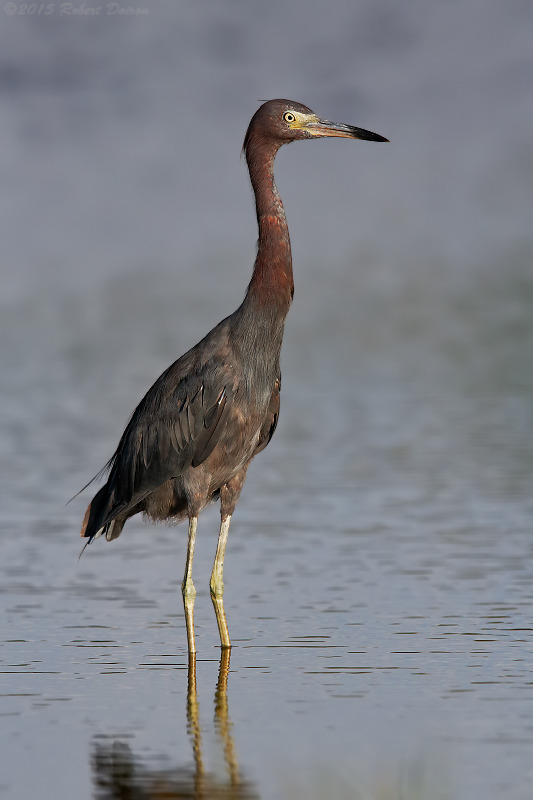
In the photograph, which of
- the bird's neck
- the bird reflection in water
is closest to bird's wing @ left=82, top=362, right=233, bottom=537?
the bird's neck

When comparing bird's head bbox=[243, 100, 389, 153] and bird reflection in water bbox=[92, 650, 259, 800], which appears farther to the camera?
bird's head bbox=[243, 100, 389, 153]

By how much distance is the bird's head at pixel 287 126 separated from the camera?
1010 centimetres

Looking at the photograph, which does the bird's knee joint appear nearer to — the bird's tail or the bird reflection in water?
the bird's tail

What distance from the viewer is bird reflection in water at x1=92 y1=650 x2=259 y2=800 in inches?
243

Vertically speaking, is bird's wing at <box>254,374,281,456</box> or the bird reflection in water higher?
bird's wing at <box>254,374,281,456</box>

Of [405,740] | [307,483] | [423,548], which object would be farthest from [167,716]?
[307,483]

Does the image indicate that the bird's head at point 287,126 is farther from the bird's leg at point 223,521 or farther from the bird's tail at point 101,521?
the bird's tail at point 101,521

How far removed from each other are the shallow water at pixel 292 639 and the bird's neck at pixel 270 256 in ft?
7.85

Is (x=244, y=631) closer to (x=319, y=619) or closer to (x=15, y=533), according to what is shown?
(x=319, y=619)

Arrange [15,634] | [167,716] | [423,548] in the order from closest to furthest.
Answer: [167,716] → [15,634] → [423,548]

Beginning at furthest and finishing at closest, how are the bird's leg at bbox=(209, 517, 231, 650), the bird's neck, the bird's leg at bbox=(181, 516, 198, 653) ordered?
the bird's neck < the bird's leg at bbox=(209, 517, 231, 650) < the bird's leg at bbox=(181, 516, 198, 653)

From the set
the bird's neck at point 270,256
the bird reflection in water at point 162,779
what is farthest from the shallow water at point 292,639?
the bird's neck at point 270,256

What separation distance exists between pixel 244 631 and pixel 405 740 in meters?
3.05

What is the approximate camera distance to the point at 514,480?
1864 centimetres
